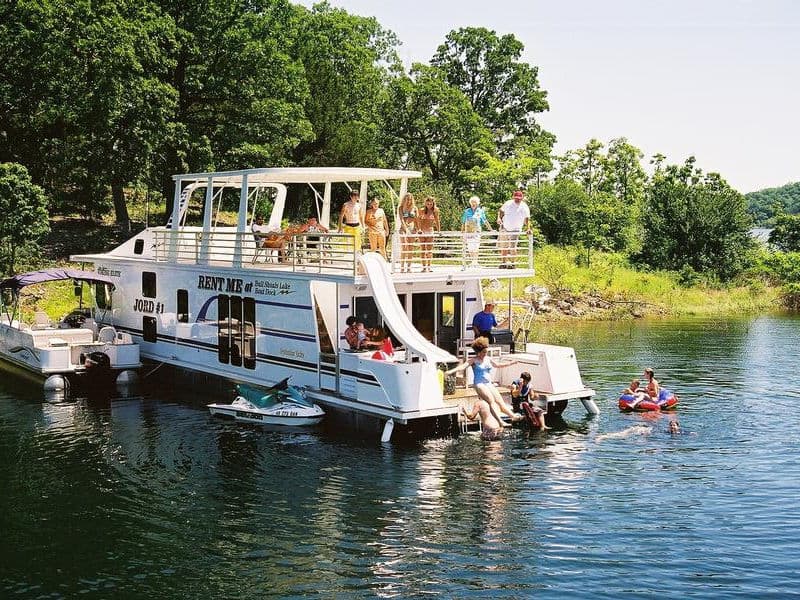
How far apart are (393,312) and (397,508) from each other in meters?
5.23

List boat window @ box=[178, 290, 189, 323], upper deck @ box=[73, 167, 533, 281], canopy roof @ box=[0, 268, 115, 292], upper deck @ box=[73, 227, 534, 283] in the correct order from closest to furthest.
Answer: upper deck @ box=[73, 227, 534, 283] → upper deck @ box=[73, 167, 533, 281] → boat window @ box=[178, 290, 189, 323] → canopy roof @ box=[0, 268, 115, 292]

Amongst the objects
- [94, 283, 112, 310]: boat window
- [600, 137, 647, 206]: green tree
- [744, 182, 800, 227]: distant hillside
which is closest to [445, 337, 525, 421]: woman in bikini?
[94, 283, 112, 310]: boat window

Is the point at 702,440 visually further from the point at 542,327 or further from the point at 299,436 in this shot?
the point at 542,327

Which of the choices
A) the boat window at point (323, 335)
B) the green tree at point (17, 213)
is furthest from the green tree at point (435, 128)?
the boat window at point (323, 335)

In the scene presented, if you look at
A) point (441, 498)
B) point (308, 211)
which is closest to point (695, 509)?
point (441, 498)

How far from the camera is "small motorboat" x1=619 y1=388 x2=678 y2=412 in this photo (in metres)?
22.6

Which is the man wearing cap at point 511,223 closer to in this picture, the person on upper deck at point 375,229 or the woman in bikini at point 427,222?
the woman in bikini at point 427,222

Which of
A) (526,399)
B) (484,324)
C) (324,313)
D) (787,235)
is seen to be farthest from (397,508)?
(787,235)

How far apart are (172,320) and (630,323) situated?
2541 centimetres

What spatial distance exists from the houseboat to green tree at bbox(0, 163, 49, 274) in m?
8.61

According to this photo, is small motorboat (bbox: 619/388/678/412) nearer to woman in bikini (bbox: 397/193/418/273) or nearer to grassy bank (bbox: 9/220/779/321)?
woman in bikini (bbox: 397/193/418/273)

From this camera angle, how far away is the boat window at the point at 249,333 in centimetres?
2341

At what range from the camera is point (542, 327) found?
1709 inches

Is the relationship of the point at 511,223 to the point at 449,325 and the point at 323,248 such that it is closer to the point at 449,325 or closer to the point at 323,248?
the point at 449,325
